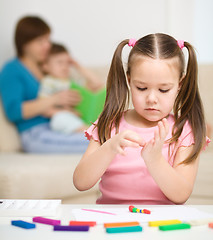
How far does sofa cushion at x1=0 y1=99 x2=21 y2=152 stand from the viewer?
2293mm

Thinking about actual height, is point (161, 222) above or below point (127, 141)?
below

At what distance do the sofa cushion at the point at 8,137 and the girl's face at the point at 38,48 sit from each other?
431 mm

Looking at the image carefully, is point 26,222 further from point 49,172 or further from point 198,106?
point 49,172

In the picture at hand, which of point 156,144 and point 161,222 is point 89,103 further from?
point 161,222

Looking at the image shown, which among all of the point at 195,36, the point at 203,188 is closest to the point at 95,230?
the point at 203,188

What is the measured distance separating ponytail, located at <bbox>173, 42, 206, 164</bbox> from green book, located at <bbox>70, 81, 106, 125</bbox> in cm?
122

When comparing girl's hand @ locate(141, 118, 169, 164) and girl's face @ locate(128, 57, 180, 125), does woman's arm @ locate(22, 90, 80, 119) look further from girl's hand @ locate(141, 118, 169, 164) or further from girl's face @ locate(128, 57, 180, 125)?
girl's hand @ locate(141, 118, 169, 164)

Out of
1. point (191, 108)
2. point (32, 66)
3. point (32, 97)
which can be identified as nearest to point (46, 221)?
point (191, 108)

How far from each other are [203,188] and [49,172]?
693mm

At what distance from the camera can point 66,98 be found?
8.00 feet

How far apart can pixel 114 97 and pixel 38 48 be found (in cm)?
153

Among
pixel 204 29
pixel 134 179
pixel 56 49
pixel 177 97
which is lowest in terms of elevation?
pixel 134 179

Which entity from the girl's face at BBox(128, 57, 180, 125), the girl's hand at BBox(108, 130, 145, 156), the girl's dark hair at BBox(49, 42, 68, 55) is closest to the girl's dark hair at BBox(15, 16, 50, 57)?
the girl's dark hair at BBox(49, 42, 68, 55)

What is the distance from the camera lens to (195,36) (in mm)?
2799
